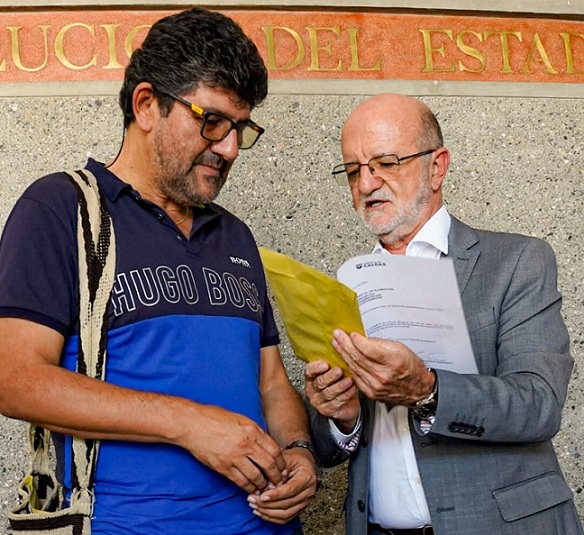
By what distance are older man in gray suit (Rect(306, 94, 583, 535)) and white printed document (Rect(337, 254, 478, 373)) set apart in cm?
6

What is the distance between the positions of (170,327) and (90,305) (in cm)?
15

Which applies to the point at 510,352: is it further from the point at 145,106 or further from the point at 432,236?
the point at 145,106

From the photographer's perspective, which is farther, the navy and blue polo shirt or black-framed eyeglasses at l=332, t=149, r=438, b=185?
black-framed eyeglasses at l=332, t=149, r=438, b=185

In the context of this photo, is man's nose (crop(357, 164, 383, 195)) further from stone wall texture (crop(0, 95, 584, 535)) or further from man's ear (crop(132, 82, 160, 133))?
stone wall texture (crop(0, 95, 584, 535))

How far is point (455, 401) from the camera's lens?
1.72 meters

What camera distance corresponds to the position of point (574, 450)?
112 inches

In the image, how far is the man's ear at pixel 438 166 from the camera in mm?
2168

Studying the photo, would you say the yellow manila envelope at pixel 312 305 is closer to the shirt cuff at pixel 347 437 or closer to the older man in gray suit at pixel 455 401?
the older man in gray suit at pixel 455 401

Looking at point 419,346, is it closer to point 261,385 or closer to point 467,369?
point 467,369

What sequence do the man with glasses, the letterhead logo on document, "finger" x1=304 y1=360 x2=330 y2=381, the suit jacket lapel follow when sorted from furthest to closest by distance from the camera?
1. the suit jacket lapel
2. "finger" x1=304 y1=360 x2=330 y2=381
3. the letterhead logo on document
4. the man with glasses

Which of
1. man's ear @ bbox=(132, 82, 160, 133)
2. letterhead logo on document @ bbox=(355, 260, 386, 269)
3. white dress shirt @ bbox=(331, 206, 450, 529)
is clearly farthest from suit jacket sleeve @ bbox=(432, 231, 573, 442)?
man's ear @ bbox=(132, 82, 160, 133)

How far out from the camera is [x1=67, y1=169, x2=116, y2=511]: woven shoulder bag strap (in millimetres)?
1579

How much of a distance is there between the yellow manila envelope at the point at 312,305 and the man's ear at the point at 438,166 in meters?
0.57

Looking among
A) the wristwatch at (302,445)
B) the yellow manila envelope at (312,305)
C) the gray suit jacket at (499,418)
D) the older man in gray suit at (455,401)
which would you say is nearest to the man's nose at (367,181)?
the older man in gray suit at (455,401)
